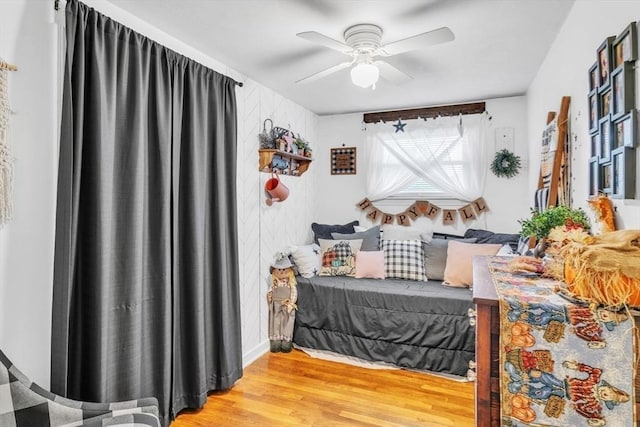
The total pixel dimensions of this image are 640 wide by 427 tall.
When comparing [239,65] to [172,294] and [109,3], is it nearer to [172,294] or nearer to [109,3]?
[109,3]

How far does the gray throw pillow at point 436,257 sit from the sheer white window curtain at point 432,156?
665 millimetres

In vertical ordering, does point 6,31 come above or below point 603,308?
above

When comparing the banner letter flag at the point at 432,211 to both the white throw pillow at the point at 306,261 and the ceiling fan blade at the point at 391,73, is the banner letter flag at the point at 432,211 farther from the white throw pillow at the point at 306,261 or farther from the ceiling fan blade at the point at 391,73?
the ceiling fan blade at the point at 391,73

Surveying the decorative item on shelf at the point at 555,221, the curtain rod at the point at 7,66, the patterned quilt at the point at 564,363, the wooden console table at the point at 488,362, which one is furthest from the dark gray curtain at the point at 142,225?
the decorative item on shelf at the point at 555,221

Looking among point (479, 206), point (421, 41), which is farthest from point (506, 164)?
point (421, 41)

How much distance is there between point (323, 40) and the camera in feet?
6.80

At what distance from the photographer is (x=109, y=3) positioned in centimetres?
204

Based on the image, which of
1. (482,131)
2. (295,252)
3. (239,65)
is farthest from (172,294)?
(482,131)

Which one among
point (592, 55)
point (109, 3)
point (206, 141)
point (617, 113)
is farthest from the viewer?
point (206, 141)

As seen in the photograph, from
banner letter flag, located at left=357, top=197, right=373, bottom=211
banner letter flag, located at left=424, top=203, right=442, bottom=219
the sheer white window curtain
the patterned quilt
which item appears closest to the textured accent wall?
banner letter flag, located at left=357, top=197, right=373, bottom=211

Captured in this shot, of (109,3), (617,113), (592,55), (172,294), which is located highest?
(109,3)

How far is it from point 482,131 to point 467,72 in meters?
1.01

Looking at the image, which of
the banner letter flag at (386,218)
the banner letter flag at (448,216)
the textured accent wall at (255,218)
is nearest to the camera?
the textured accent wall at (255,218)

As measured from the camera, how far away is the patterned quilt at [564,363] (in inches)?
41.0
